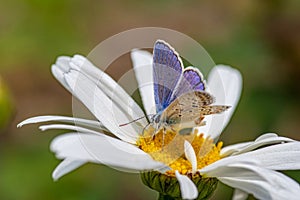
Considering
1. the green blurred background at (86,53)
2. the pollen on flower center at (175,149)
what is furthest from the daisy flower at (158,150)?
the green blurred background at (86,53)

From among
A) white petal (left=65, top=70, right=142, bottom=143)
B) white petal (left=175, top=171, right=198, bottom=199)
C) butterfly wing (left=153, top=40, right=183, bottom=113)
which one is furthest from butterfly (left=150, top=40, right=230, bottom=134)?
white petal (left=175, top=171, right=198, bottom=199)

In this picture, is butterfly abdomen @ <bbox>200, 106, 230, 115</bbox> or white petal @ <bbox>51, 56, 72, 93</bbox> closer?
butterfly abdomen @ <bbox>200, 106, 230, 115</bbox>

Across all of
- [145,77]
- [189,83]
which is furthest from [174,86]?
[145,77]

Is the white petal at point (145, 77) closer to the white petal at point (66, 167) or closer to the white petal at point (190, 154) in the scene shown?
the white petal at point (190, 154)

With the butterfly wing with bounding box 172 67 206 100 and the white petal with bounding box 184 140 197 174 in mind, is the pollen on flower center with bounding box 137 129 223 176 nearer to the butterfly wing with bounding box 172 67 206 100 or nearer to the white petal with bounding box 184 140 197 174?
the white petal with bounding box 184 140 197 174

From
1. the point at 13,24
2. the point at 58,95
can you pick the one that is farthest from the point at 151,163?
the point at 58,95
